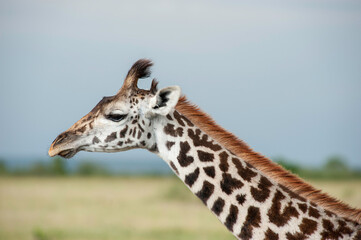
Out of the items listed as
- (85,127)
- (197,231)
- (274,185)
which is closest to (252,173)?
(274,185)

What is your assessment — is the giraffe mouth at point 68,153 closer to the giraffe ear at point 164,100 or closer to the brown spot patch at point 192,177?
the giraffe ear at point 164,100

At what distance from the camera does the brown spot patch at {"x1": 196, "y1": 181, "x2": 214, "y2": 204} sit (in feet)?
22.0

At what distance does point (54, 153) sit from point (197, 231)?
16.3m

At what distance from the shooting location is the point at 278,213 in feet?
21.4

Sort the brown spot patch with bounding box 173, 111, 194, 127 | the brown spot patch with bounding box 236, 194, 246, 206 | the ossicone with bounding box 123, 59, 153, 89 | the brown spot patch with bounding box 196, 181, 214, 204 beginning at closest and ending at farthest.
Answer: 1. the brown spot patch with bounding box 236, 194, 246, 206
2. the brown spot patch with bounding box 196, 181, 214, 204
3. the brown spot patch with bounding box 173, 111, 194, 127
4. the ossicone with bounding box 123, 59, 153, 89

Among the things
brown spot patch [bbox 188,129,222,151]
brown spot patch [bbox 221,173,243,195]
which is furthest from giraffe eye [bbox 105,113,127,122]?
brown spot patch [bbox 221,173,243,195]

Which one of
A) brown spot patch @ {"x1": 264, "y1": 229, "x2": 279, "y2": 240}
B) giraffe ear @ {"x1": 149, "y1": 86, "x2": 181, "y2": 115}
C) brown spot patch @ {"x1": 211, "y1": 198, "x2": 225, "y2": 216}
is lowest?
brown spot patch @ {"x1": 264, "y1": 229, "x2": 279, "y2": 240}

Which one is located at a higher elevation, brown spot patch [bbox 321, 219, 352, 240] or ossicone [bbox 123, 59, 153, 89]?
ossicone [bbox 123, 59, 153, 89]

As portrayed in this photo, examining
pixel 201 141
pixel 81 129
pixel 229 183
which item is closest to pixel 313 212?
pixel 229 183

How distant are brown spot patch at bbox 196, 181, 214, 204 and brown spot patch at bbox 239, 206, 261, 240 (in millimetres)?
473

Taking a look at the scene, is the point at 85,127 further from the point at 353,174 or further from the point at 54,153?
the point at 353,174

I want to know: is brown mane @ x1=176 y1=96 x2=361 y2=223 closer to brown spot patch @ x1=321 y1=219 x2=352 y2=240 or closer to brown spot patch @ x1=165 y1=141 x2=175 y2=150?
brown spot patch @ x1=321 y1=219 x2=352 y2=240

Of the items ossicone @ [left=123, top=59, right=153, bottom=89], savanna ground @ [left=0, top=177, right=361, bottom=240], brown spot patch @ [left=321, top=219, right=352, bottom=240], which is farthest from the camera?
savanna ground @ [left=0, top=177, right=361, bottom=240]

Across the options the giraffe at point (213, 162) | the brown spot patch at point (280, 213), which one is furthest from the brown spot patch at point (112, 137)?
the brown spot patch at point (280, 213)
